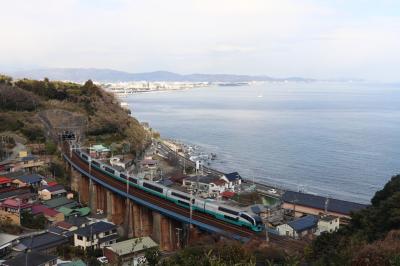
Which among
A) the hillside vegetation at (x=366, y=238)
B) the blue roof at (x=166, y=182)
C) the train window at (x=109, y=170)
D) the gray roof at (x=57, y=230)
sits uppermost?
the hillside vegetation at (x=366, y=238)

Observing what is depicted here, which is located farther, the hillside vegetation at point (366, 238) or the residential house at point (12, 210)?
the residential house at point (12, 210)

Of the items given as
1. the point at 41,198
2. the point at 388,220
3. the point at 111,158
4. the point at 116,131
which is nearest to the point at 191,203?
the point at 388,220

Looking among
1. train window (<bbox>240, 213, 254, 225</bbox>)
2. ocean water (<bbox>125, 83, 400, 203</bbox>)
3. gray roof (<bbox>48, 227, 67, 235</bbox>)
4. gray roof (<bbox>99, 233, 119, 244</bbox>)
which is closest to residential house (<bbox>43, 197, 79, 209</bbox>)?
gray roof (<bbox>48, 227, 67, 235</bbox>)

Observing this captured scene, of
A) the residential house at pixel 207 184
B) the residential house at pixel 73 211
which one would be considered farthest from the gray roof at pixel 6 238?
the residential house at pixel 207 184

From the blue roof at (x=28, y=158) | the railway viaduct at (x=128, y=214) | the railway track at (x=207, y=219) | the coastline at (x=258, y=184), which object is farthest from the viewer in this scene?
the blue roof at (x=28, y=158)

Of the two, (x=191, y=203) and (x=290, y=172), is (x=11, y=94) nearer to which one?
(x=290, y=172)

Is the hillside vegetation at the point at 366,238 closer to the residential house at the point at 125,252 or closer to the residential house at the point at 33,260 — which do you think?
the residential house at the point at 125,252

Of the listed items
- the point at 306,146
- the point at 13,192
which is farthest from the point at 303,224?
the point at 306,146
